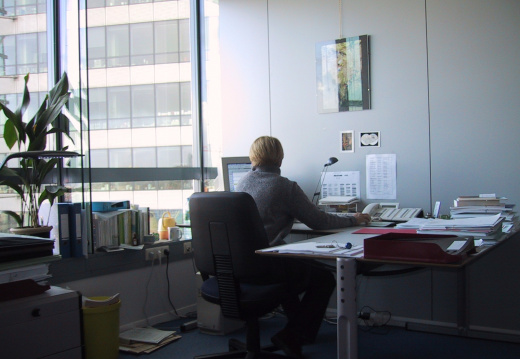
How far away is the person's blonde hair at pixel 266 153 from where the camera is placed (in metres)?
2.75

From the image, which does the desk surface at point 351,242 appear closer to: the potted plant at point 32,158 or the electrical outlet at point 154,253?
the electrical outlet at point 154,253

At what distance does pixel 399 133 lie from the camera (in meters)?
3.34

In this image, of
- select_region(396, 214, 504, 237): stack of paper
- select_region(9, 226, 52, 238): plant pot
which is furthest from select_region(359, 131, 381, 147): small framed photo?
select_region(9, 226, 52, 238): plant pot

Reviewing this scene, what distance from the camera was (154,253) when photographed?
338 centimetres

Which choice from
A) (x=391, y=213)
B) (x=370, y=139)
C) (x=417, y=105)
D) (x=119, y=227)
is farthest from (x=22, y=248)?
(x=417, y=105)

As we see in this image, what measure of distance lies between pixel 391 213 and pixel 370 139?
25.0 inches

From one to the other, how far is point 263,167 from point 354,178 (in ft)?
3.23

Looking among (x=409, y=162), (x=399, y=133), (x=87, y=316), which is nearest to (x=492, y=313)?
(x=409, y=162)

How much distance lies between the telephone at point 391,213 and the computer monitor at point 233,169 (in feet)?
3.25

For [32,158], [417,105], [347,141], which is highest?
[417,105]

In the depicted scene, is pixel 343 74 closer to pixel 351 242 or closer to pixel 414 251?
pixel 351 242

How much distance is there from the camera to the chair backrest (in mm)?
2172

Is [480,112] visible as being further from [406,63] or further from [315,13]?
[315,13]

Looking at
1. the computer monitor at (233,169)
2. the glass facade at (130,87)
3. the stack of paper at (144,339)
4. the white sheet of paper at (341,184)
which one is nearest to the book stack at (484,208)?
the white sheet of paper at (341,184)
